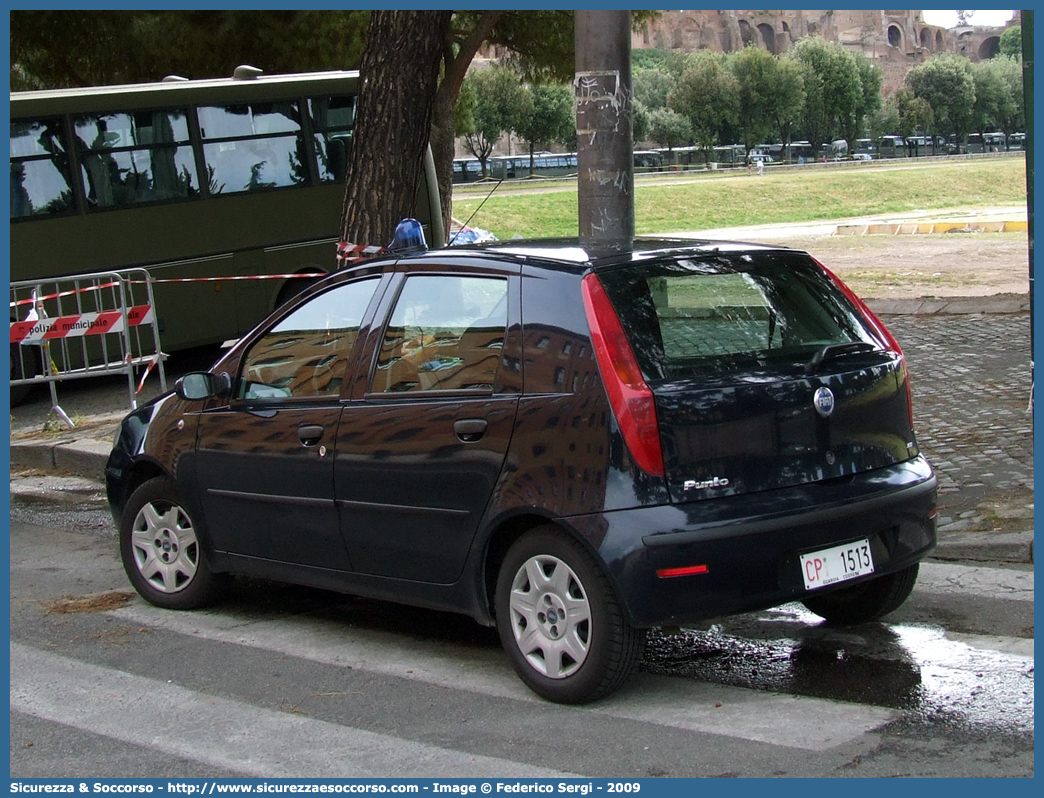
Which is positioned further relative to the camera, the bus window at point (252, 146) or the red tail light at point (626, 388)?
the bus window at point (252, 146)

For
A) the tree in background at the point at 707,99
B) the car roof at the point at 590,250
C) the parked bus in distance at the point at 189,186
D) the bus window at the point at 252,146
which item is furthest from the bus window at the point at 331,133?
the tree in background at the point at 707,99

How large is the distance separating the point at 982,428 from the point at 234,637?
5.20 meters

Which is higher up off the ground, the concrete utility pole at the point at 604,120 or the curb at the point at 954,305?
the concrete utility pole at the point at 604,120

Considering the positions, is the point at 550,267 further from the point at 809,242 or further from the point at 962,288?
the point at 809,242

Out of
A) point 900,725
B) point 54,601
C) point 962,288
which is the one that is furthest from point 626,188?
point 962,288

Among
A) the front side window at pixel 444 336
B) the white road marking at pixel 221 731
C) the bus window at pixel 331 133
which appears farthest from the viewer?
the bus window at pixel 331 133

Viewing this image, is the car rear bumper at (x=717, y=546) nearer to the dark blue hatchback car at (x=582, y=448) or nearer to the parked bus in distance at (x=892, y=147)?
the dark blue hatchback car at (x=582, y=448)

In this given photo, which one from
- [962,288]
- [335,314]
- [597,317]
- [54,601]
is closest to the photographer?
[597,317]

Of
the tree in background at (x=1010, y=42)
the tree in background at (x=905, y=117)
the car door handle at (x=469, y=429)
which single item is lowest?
the car door handle at (x=469, y=429)

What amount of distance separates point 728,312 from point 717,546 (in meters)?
0.96

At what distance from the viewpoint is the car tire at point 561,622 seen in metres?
4.62

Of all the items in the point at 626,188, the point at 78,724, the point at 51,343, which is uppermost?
the point at 626,188

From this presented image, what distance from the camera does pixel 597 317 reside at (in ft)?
15.5

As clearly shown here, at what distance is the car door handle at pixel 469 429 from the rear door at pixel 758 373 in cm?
65
